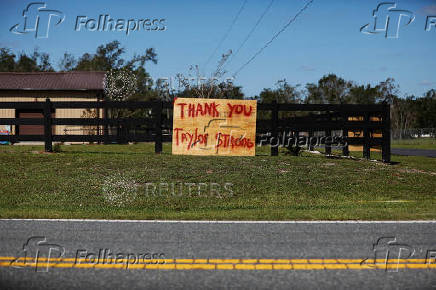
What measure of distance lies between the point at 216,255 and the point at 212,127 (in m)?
8.53

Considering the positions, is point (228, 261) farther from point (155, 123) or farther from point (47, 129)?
point (47, 129)

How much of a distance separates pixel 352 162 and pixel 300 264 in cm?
908

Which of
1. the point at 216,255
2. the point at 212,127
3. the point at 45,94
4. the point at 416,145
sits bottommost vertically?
the point at 216,255

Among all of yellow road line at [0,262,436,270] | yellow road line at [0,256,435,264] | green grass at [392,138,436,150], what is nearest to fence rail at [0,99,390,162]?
yellow road line at [0,256,435,264]

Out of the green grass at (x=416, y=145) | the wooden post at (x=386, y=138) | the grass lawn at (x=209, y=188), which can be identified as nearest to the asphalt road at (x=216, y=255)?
the grass lawn at (x=209, y=188)

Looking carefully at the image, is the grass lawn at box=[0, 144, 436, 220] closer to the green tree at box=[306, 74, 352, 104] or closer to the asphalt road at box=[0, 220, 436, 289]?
the asphalt road at box=[0, 220, 436, 289]

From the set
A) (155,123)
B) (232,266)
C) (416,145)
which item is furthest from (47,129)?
(416,145)

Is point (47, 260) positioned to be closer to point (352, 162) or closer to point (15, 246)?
point (15, 246)

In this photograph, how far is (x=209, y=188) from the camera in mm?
10180

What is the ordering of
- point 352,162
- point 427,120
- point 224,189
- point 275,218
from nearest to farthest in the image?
point 275,218 → point 224,189 → point 352,162 → point 427,120

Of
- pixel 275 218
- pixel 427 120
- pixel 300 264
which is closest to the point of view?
pixel 300 264

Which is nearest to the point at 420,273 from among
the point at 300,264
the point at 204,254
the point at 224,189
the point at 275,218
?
the point at 300,264

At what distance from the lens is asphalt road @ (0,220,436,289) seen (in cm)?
443

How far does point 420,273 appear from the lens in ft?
15.4
